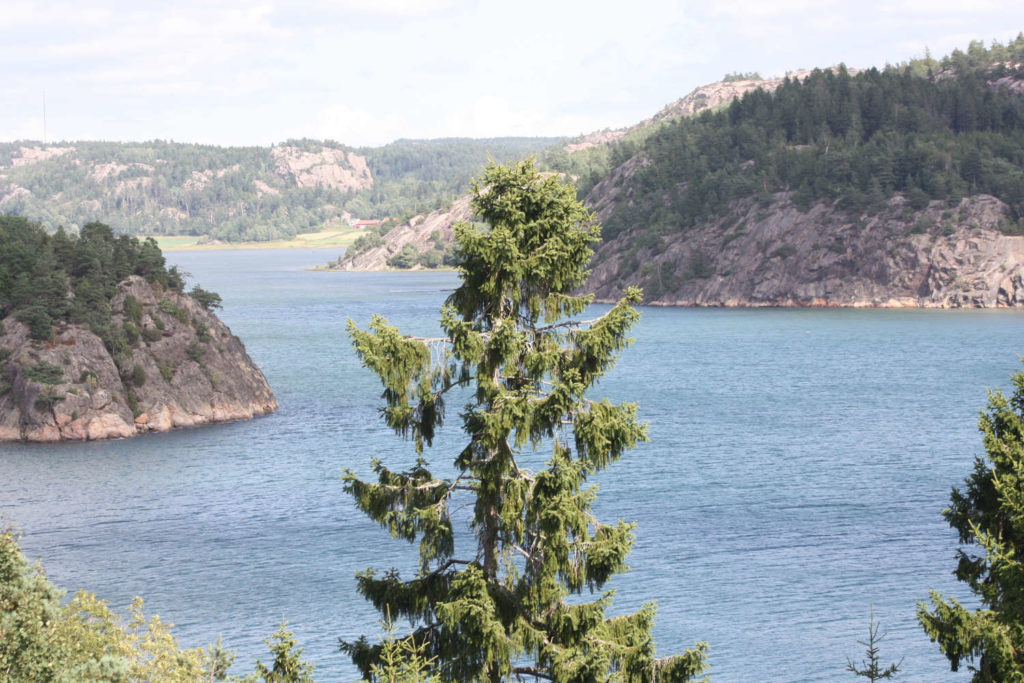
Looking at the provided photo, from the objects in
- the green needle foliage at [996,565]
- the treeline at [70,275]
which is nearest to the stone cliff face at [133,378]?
the treeline at [70,275]

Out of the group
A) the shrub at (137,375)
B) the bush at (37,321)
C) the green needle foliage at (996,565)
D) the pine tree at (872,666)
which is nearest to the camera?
the green needle foliage at (996,565)

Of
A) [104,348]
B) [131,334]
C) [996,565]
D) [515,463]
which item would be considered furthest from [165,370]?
[996,565]

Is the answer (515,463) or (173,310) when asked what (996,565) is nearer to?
(515,463)

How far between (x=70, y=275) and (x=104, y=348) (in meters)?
9.95

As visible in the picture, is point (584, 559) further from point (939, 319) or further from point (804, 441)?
point (939, 319)

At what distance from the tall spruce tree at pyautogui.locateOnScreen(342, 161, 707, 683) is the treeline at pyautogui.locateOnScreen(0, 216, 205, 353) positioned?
8355 cm

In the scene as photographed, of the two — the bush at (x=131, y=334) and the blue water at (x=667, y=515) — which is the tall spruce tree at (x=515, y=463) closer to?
the blue water at (x=667, y=515)

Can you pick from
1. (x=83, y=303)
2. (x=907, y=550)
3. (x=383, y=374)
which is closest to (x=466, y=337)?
Answer: (x=383, y=374)

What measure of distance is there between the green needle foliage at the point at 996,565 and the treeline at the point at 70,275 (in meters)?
87.1

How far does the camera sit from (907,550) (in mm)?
63875

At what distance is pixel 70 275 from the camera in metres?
109

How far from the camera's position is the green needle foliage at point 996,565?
25.1 metres

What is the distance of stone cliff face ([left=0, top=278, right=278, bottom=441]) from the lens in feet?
321

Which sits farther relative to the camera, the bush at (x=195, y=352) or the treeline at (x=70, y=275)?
the bush at (x=195, y=352)
